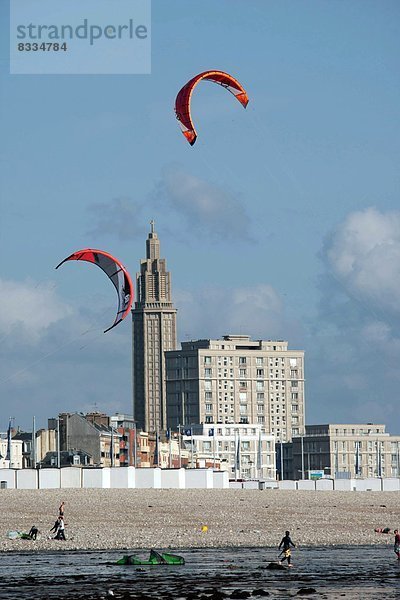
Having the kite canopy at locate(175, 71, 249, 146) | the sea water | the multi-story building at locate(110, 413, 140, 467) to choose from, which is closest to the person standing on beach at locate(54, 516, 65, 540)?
the sea water

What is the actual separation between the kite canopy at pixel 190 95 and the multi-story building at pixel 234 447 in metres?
114

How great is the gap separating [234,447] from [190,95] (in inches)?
5195

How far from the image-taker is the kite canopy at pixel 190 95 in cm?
5309

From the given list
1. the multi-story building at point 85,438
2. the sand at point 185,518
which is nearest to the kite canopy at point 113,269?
the sand at point 185,518

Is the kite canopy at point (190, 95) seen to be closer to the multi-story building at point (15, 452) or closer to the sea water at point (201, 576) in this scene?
the sea water at point (201, 576)

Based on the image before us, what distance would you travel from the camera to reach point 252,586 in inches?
1454

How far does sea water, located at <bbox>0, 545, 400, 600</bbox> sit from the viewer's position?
3550 centimetres

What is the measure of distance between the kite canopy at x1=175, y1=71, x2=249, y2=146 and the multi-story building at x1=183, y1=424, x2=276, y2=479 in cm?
A: 11397

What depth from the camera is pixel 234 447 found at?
184m

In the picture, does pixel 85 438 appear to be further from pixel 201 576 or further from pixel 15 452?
pixel 201 576

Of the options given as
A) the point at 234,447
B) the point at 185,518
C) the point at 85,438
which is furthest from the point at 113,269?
the point at 234,447

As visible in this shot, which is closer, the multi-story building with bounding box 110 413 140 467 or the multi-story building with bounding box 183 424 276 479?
the multi-story building with bounding box 110 413 140 467

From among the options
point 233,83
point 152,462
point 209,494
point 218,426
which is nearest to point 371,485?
point 209,494

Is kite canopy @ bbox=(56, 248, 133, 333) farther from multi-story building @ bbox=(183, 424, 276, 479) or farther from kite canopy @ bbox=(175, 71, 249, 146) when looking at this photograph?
multi-story building @ bbox=(183, 424, 276, 479)
